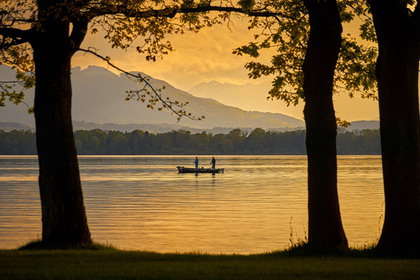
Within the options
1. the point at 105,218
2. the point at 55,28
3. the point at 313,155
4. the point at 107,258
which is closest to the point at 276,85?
the point at 313,155

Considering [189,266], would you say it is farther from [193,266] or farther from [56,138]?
[56,138]

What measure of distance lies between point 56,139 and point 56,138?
0.08 feet

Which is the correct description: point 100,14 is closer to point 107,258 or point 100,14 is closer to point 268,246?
point 107,258

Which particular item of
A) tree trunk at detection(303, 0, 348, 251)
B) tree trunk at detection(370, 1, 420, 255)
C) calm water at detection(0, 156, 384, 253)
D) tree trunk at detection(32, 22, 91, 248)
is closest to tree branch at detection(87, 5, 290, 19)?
tree trunk at detection(32, 22, 91, 248)

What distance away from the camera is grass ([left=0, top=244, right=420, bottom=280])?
51.9 ft

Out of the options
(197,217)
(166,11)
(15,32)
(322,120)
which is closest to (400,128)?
(322,120)

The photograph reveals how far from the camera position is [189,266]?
57.1ft

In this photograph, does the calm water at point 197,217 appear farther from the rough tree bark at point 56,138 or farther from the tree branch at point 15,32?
the tree branch at point 15,32

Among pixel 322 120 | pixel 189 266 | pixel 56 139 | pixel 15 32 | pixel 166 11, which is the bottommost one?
pixel 189 266

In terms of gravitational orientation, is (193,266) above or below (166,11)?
below

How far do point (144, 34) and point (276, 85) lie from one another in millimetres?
4629

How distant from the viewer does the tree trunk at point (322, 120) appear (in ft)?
70.3

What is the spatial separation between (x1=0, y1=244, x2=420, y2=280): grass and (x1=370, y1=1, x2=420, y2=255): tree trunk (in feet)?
3.14

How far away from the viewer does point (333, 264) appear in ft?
59.1
